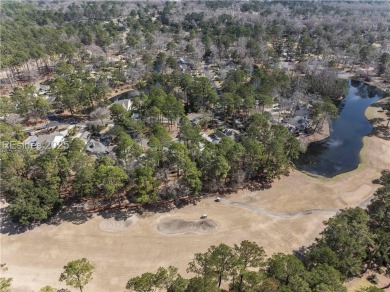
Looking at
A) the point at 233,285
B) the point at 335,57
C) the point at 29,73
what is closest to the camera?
the point at 233,285

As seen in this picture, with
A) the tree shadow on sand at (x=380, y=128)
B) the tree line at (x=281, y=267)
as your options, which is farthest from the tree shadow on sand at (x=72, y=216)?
the tree shadow on sand at (x=380, y=128)

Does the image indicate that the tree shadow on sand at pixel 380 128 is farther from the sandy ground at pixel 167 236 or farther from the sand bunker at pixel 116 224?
the sand bunker at pixel 116 224

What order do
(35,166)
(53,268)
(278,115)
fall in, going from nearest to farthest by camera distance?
(53,268) < (35,166) < (278,115)

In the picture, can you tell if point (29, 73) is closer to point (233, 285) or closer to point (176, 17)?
point (233, 285)

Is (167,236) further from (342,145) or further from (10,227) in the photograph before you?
(342,145)

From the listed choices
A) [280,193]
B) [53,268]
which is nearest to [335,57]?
[280,193]

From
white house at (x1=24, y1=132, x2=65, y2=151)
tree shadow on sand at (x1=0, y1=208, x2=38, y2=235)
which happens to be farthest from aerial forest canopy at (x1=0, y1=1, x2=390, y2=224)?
tree shadow on sand at (x1=0, y1=208, x2=38, y2=235)

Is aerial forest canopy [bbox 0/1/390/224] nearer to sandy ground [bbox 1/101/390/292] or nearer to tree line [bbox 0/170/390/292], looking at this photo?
sandy ground [bbox 1/101/390/292]
